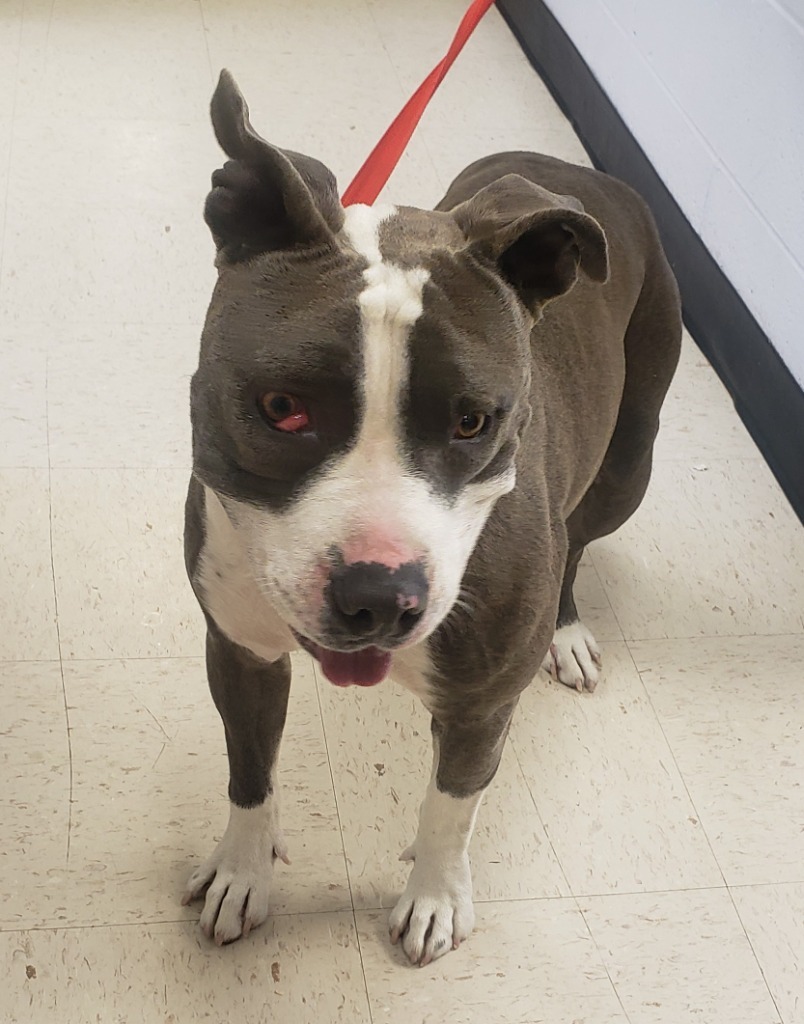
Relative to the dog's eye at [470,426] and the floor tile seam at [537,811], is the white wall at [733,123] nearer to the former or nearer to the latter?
the floor tile seam at [537,811]

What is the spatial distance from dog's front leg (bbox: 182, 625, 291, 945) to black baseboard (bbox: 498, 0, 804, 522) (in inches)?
67.4

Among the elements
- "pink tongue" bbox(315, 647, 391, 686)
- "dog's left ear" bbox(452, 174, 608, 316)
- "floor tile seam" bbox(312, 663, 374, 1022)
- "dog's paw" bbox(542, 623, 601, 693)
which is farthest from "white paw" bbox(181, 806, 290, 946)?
"dog's left ear" bbox(452, 174, 608, 316)

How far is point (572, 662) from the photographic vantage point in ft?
9.17

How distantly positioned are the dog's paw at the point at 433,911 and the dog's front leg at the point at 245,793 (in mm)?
242

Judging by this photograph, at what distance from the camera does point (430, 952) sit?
7.35 feet

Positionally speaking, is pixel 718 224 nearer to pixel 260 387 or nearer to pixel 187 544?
pixel 187 544

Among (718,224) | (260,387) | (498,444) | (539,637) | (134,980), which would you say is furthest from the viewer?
(718,224)

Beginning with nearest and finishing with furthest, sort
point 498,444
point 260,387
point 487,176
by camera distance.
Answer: point 260,387 → point 498,444 → point 487,176

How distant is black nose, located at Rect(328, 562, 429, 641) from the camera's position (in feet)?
4.81

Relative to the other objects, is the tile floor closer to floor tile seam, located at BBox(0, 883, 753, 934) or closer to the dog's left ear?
floor tile seam, located at BBox(0, 883, 753, 934)

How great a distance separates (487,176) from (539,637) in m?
0.91

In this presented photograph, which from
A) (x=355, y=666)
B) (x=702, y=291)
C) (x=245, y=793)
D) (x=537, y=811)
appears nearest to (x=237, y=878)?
(x=245, y=793)

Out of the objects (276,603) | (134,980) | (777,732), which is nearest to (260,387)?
(276,603)

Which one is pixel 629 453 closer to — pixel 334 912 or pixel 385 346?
pixel 334 912
